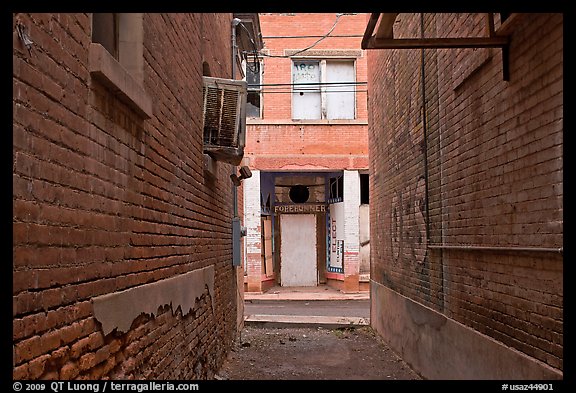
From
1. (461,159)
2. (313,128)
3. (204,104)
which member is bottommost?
(461,159)

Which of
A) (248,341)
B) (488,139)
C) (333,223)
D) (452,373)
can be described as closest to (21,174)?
(488,139)

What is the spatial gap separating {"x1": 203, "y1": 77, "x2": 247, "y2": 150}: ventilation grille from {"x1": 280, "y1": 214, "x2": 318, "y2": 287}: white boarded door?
1407 cm

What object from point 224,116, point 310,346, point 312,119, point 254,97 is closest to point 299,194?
point 312,119

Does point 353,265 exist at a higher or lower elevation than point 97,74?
lower

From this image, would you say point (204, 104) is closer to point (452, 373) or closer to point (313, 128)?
point (452, 373)

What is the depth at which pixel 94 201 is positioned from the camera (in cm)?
343

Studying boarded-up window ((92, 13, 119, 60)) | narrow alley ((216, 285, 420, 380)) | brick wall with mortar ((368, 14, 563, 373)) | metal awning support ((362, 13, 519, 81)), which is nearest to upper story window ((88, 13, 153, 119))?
boarded-up window ((92, 13, 119, 60))

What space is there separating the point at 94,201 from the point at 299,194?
18758 mm

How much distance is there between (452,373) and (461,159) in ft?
7.80

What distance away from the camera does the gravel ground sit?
881 cm

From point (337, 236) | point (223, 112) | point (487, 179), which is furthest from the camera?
point (337, 236)

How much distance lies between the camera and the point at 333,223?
21.1 m

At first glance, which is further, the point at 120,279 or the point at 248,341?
the point at 248,341

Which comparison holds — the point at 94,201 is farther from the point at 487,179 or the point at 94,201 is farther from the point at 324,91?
the point at 324,91
